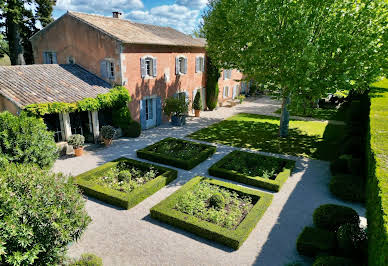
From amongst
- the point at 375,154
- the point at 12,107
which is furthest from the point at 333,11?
the point at 12,107

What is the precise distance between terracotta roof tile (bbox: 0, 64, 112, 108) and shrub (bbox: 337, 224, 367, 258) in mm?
15698

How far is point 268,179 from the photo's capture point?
13.1 m

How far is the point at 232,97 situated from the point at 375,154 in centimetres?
2888

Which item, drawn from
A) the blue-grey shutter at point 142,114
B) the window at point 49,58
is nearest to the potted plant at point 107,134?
the blue-grey shutter at point 142,114

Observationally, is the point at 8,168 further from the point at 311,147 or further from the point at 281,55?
the point at 311,147

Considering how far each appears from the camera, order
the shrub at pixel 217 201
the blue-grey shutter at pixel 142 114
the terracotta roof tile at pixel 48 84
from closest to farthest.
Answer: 1. the shrub at pixel 217 201
2. the terracotta roof tile at pixel 48 84
3. the blue-grey shutter at pixel 142 114

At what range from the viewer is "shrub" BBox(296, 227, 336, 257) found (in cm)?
816

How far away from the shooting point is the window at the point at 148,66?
21.0 metres

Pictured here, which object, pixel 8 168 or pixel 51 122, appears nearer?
pixel 8 168

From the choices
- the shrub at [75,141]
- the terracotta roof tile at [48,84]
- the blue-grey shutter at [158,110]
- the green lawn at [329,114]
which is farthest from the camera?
the green lawn at [329,114]

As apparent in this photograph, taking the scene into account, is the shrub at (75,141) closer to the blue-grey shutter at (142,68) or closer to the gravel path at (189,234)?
the gravel path at (189,234)

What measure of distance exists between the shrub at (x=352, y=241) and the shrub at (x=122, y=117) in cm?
1588

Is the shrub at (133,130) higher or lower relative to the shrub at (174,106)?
lower

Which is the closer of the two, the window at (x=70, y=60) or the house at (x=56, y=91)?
the house at (x=56, y=91)
